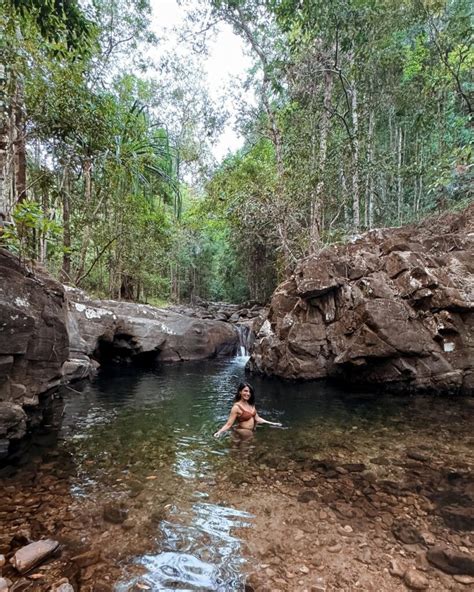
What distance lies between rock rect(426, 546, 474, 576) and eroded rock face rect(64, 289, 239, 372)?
31.4 ft

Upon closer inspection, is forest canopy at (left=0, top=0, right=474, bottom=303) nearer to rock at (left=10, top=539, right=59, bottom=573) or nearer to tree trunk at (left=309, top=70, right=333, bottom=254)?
tree trunk at (left=309, top=70, right=333, bottom=254)

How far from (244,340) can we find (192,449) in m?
12.1

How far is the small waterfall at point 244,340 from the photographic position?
17203 mm

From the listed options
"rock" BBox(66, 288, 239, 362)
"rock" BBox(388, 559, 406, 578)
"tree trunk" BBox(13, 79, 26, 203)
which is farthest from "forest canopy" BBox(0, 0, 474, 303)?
"rock" BBox(388, 559, 406, 578)

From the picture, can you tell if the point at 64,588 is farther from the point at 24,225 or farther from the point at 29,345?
the point at 24,225

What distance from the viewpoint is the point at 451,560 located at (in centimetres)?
298

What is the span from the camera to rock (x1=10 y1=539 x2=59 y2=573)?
2.76 metres

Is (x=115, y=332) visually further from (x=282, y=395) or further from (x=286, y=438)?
(x=286, y=438)

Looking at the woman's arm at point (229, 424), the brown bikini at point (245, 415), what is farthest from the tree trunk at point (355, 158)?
the woman's arm at point (229, 424)

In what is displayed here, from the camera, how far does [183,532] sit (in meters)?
3.40

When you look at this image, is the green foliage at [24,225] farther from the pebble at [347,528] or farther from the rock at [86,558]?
the pebble at [347,528]

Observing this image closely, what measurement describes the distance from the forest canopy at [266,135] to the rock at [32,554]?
4.62 meters

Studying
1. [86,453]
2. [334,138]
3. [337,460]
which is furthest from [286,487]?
[334,138]

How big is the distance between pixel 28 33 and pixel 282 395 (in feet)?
33.3
